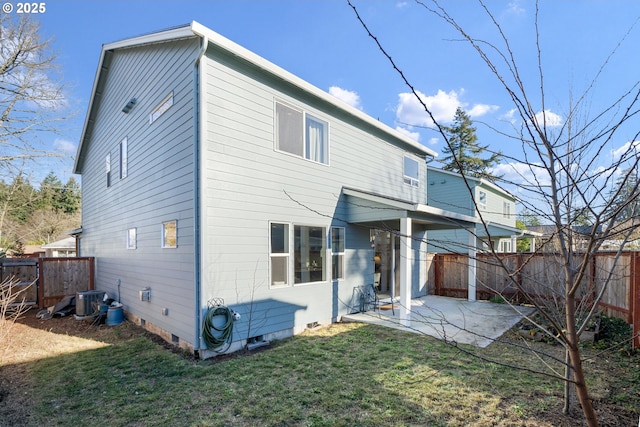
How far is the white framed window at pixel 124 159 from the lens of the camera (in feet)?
29.4

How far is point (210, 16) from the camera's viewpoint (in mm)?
7480

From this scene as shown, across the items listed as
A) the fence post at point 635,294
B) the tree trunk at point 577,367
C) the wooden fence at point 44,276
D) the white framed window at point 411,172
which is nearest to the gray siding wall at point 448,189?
the white framed window at point 411,172

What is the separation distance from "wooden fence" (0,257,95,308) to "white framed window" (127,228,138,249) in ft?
13.0

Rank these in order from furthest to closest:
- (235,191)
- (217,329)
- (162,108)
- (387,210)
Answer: (387,210)
(162,108)
(235,191)
(217,329)

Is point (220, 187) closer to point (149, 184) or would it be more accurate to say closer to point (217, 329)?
point (217, 329)

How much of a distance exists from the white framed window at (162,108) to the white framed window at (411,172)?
7251mm

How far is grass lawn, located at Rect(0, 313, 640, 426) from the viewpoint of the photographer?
3.57m

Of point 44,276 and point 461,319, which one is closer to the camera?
point 461,319

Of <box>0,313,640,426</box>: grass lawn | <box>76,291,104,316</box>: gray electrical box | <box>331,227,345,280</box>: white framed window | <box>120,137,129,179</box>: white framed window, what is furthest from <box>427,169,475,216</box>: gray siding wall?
<box>76,291,104,316</box>: gray electrical box

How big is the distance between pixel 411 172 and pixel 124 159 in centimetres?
882

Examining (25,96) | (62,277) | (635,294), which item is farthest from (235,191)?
(25,96)

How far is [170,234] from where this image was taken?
21.5 feet

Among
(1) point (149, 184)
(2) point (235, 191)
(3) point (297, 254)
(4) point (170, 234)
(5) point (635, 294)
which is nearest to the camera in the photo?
(5) point (635, 294)

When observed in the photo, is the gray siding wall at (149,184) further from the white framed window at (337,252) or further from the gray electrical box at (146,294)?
the white framed window at (337,252)
